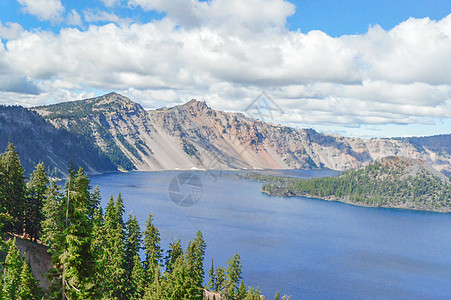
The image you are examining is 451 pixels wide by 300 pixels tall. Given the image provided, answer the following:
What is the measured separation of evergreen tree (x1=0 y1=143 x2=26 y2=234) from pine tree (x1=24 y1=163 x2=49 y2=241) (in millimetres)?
1145

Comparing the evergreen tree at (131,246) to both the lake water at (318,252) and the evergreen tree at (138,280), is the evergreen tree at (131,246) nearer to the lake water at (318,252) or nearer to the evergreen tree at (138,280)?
the evergreen tree at (138,280)

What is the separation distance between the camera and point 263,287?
9538 cm

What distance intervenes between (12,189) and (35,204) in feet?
16.8

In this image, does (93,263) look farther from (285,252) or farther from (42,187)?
(285,252)

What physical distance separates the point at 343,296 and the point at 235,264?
42.4 meters

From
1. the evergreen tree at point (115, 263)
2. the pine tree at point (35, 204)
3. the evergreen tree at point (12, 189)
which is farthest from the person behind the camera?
the pine tree at point (35, 204)

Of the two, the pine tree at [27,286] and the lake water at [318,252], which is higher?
the pine tree at [27,286]

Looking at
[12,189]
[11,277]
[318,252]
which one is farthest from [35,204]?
[318,252]

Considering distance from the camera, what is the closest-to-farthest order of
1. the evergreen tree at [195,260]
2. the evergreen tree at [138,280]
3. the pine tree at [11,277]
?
the pine tree at [11,277]
the evergreen tree at [138,280]
the evergreen tree at [195,260]

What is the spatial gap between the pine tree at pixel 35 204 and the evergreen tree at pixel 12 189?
1.14m

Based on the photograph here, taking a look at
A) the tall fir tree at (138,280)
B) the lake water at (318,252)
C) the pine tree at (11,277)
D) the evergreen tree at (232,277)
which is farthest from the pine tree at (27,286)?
the lake water at (318,252)

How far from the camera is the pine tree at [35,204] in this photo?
214 ft

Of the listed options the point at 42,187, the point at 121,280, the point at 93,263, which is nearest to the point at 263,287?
the point at 121,280

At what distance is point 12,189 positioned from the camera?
62.4 meters
